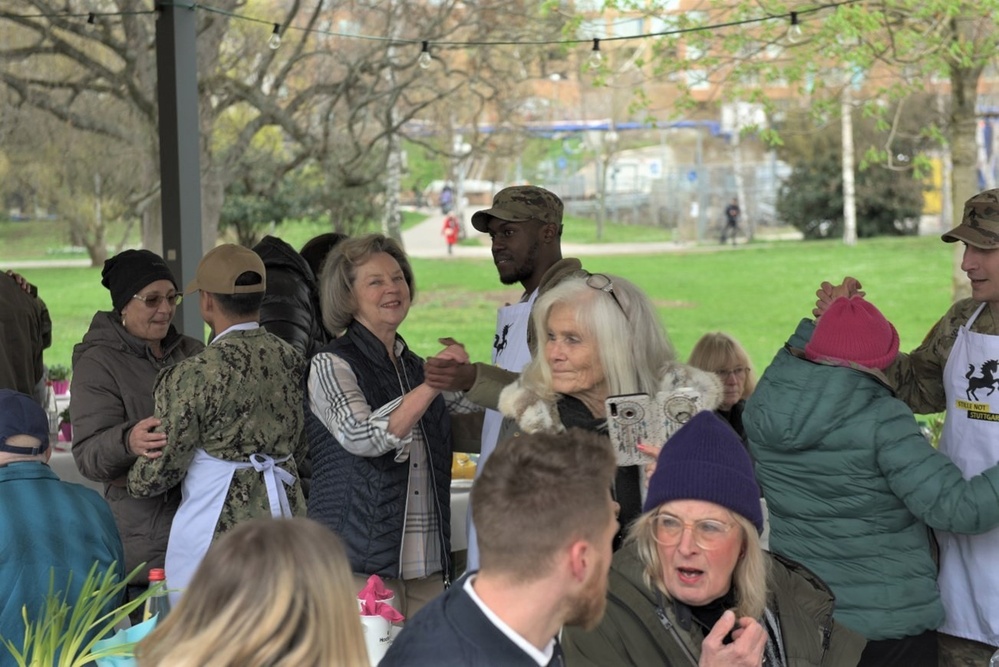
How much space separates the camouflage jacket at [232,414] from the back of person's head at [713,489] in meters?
1.47

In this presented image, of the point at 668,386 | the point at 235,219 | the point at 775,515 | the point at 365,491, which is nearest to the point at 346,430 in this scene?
the point at 365,491

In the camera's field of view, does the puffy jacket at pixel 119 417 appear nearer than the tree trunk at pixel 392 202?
Yes

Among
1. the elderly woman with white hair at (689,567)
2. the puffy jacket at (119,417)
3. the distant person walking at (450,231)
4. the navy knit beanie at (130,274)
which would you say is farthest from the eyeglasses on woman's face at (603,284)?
the distant person walking at (450,231)

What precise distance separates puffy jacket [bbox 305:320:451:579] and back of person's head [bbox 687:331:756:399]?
1671 millimetres

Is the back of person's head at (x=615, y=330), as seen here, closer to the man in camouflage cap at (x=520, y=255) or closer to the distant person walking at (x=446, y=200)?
the man in camouflage cap at (x=520, y=255)

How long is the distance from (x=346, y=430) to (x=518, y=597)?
1.62 meters

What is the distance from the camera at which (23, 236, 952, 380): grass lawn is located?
19.8 metres

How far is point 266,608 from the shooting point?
1.64 metres

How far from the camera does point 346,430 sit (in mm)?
3381

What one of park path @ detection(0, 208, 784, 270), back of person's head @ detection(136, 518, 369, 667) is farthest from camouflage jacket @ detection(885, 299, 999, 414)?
park path @ detection(0, 208, 784, 270)

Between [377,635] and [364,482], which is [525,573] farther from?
[364,482]

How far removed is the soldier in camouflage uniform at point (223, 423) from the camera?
3.54m

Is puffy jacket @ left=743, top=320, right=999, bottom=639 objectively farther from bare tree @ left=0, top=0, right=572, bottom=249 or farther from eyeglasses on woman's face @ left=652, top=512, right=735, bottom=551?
bare tree @ left=0, top=0, right=572, bottom=249

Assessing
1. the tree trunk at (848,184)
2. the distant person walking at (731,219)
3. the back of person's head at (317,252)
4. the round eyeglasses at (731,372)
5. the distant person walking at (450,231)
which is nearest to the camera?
the back of person's head at (317,252)
